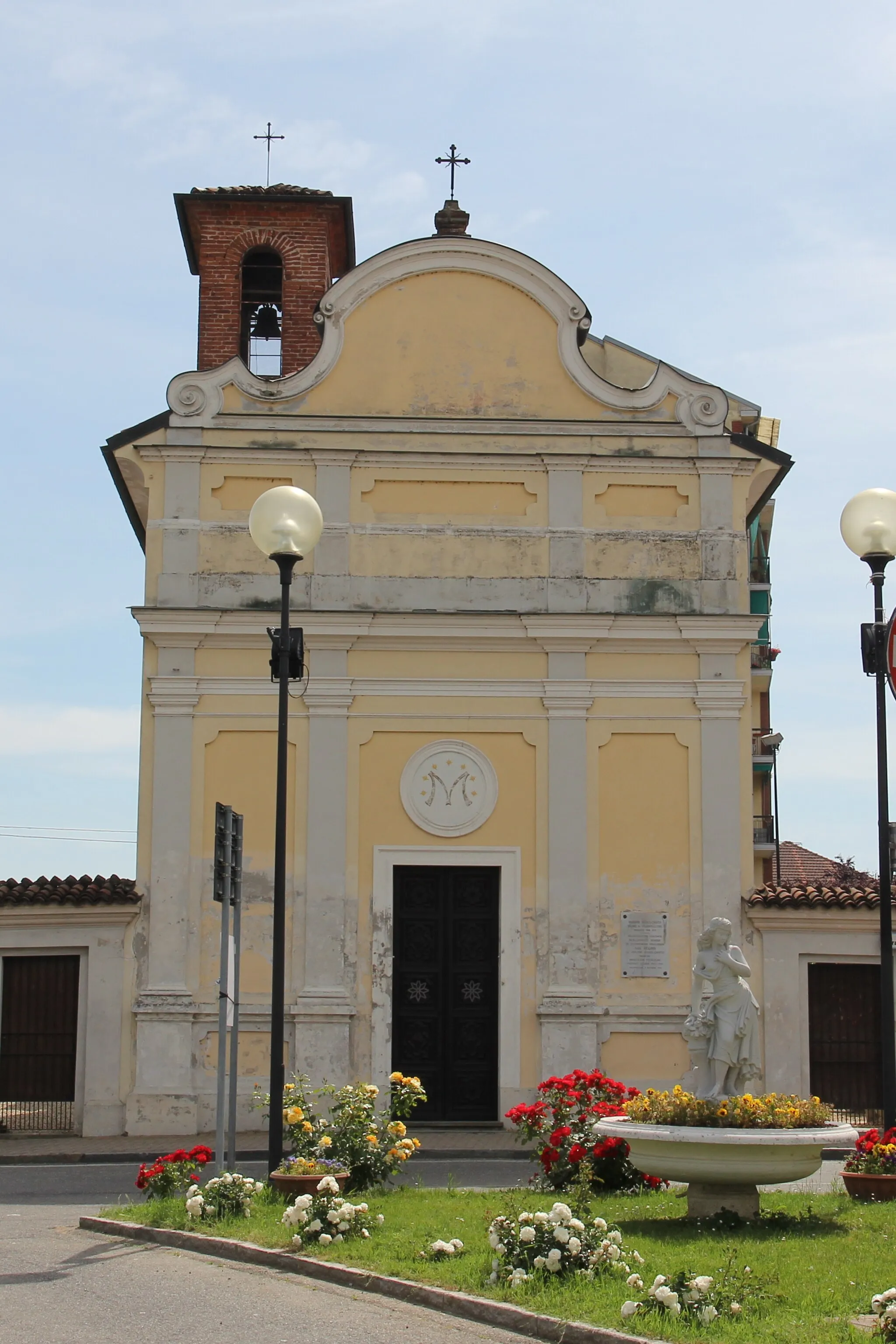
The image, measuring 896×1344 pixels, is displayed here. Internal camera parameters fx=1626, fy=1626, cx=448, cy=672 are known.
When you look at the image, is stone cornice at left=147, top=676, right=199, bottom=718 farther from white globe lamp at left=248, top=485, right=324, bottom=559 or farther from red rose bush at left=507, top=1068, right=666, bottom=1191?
red rose bush at left=507, top=1068, right=666, bottom=1191

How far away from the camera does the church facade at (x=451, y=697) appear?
1805cm

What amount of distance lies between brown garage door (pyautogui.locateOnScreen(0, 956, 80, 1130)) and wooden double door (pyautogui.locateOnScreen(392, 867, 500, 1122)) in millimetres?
3618

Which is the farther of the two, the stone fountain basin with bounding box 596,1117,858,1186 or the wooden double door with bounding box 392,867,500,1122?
the wooden double door with bounding box 392,867,500,1122

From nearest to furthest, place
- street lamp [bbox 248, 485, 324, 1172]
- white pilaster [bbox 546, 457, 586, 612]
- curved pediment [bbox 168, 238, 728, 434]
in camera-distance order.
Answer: street lamp [bbox 248, 485, 324, 1172] → white pilaster [bbox 546, 457, 586, 612] → curved pediment [bbox 168, 238, 728, 434]

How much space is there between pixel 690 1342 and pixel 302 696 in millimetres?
11776

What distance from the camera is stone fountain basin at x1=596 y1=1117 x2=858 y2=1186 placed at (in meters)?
10.5

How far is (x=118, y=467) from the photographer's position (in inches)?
762

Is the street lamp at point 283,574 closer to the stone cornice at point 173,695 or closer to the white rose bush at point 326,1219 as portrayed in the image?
the white rose bush at point 326,1219

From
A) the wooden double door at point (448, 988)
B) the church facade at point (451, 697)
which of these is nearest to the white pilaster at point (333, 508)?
the church facade at point (451, 697)

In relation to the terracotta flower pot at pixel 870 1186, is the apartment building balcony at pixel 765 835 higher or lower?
higher

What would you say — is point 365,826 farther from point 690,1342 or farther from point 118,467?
point 690,1342

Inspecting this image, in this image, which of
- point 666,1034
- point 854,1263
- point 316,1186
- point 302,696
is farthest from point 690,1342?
point 302,696

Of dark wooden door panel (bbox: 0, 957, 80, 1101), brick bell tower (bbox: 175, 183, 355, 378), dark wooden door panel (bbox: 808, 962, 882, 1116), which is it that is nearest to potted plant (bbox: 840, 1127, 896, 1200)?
Result: dark wooden door panel (bbox: 808, 962, 882, 1116)

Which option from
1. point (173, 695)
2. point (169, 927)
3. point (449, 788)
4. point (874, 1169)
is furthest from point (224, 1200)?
point (173, 695)
